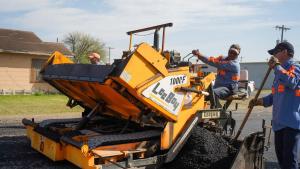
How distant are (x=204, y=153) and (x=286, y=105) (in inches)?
57.8

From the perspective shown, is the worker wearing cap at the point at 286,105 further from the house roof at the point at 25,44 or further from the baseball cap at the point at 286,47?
the house roof at the point at 25,44

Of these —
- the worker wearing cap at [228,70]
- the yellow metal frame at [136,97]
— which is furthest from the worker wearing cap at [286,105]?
the worker wearing cap at [228,70]

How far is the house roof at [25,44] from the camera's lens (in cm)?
2202

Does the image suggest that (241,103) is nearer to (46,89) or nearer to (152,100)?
(46,89)

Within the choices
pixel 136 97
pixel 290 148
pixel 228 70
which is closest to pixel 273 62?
pixel 290 148

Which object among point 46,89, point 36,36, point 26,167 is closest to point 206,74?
point 26,167

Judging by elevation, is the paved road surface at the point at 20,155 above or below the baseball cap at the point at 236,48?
below

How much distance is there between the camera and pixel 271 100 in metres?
5.39

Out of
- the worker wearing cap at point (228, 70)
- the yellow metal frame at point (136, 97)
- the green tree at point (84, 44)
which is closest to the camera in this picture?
the yellow metal frame at point (136, 97)

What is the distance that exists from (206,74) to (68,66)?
2106mm

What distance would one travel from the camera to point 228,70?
7.16 metres

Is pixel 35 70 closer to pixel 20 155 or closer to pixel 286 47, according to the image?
pixel 20 155

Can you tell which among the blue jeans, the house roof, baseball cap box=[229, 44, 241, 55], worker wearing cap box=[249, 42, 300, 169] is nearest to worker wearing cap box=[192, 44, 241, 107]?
baseball cap box=[229, 44, 241, 55]

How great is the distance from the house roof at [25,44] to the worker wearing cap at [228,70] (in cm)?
1639
